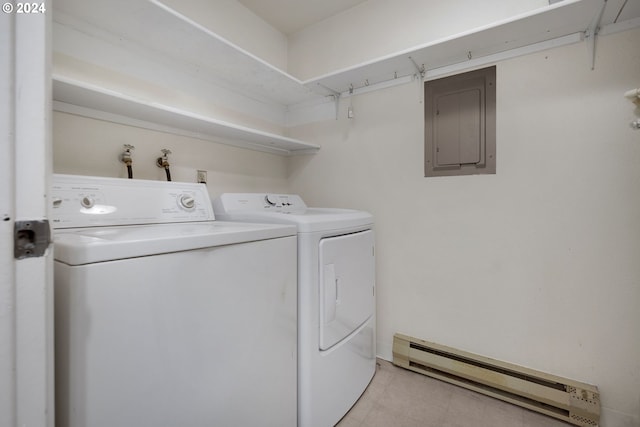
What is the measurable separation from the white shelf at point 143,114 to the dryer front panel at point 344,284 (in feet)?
3.12

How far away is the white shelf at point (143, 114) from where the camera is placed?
117 cm

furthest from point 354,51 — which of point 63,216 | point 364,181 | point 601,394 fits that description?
point 601,394

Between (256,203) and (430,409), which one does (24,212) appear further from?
(430,409)

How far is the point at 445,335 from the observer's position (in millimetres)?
1793

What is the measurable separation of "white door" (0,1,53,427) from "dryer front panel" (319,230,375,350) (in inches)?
36.9

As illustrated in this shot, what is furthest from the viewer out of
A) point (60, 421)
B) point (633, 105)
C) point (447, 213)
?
point (447, 213)

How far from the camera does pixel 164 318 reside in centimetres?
76

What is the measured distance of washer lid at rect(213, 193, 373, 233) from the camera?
129 cm

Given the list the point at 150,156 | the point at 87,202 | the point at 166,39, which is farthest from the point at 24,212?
the point at 166,39

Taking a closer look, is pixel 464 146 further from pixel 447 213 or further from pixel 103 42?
pixel 103 42

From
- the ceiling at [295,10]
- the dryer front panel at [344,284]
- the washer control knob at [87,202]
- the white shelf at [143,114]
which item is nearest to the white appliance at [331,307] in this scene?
the dryer front panel at [344,284]

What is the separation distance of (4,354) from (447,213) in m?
Result: 1.89

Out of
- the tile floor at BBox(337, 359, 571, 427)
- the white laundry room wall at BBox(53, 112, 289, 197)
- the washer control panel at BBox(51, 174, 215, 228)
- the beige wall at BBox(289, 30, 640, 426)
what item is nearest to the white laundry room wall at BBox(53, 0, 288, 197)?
the white laundry room wall at BBox(53, 112, 289, 197)

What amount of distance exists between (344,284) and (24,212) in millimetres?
1211
